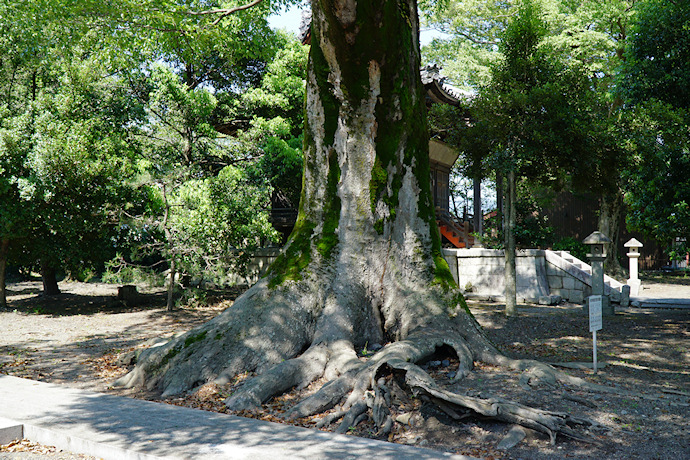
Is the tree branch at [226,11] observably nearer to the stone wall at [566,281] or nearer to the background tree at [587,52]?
the background tree at [587,52]

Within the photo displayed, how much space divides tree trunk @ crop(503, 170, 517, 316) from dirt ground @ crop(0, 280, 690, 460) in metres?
0.41

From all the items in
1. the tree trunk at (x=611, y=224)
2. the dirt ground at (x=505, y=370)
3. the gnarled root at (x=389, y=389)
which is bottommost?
the dirt ground at (x=505, y=370)

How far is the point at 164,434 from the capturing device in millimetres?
4379

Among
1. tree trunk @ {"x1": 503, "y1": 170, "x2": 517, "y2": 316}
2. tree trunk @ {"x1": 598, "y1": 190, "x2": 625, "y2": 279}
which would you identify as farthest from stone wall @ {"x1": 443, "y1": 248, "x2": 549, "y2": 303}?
tree trunk @ {"x1": 598, "y1": 190, "x2": 625, "y2": 279}

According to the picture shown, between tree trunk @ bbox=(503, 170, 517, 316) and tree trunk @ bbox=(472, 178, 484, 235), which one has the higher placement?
tree trunk @ bbox=(472, 178, 484, 235)

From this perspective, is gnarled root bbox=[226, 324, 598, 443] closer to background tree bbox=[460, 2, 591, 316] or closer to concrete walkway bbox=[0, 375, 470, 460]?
concrete walkway bbox=[0, 375, 470, 460]

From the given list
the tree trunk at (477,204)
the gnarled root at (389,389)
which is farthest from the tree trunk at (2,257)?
the tree trunk at (477,204)

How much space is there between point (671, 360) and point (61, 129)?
13.6m

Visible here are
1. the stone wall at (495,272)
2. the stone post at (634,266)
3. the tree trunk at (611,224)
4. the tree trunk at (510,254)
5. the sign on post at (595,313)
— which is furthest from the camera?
the tree trunk at (611,224)

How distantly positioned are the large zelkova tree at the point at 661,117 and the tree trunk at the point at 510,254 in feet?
9.16

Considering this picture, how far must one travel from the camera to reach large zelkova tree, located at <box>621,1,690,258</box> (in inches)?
374

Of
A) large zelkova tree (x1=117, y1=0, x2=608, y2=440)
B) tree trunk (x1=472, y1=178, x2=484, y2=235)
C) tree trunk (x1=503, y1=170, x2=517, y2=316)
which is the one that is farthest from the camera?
tree trunk (x1=472, y1=178, x2=484, y2=235)

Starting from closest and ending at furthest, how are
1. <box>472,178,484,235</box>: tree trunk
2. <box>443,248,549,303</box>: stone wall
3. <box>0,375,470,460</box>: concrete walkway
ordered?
<box>0,375,470,460</box>: concrete walkway, <box>443,248,549,303</box>: stone wall, <box>472,178,484,235</box>: tree trunk

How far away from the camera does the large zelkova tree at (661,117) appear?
31.1 feet
